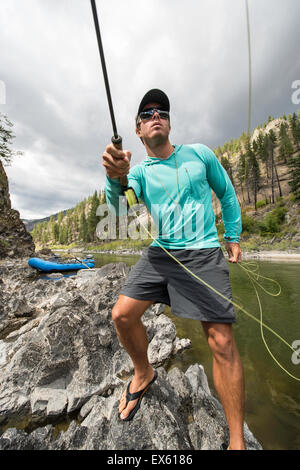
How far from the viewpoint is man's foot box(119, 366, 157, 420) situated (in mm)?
1955

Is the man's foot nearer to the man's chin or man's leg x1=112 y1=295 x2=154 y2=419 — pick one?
man's leg x1=112 y1=295 x2=154 y2=419

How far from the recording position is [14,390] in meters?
2.72

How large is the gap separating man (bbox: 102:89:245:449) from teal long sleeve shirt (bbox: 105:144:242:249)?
0.4 inches

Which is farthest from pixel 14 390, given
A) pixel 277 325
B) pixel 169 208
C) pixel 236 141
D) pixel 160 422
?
pixel 236 141

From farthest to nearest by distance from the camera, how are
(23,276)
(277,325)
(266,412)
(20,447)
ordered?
(23,276) < (277,325) < (266,412) < (20,447)

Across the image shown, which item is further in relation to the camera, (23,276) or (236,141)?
(236,141)

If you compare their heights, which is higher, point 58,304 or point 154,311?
point 58,304

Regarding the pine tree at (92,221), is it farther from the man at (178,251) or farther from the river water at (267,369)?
the man at (178,251)

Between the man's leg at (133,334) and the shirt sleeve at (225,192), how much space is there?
139cm

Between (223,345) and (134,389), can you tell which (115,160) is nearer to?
(223,345)

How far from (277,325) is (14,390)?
19.7 feet

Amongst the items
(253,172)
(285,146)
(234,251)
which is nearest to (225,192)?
(234,251)
